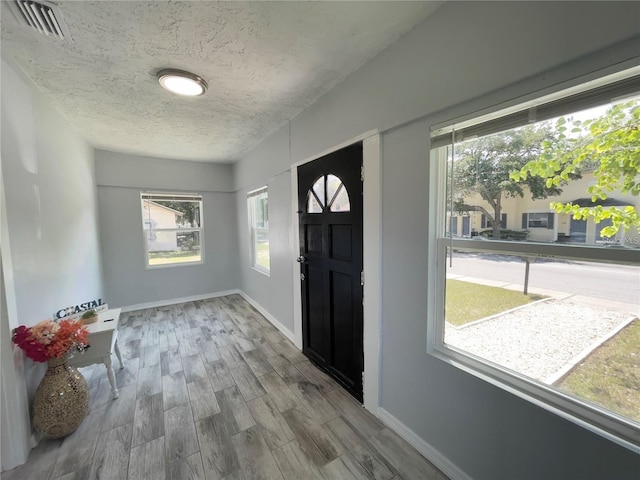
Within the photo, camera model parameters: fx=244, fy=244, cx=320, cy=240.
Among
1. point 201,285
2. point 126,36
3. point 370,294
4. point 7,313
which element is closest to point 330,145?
point 370,294

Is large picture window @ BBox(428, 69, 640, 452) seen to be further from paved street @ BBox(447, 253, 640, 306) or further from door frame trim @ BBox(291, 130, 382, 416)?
door frame trim @ BBox(291, 130, 382, 416)

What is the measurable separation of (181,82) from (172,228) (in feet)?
9.86

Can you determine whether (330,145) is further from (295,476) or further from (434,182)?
(295,476)

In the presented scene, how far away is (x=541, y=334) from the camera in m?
1.09

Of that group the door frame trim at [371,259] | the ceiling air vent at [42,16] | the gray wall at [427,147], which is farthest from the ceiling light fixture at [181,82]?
the door frame trim at [371,259]

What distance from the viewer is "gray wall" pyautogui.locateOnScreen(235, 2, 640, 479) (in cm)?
87

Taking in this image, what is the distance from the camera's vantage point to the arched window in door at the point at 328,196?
202 cm

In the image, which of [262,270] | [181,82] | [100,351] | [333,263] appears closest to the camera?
[181,82]

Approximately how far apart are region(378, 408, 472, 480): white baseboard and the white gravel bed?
0.65 metres

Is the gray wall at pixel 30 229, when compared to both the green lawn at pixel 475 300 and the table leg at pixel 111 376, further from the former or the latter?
the green lawn at pixel 475 300

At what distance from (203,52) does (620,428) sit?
266 cm

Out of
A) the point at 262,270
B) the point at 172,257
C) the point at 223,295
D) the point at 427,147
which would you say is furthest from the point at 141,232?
the point at 427,147

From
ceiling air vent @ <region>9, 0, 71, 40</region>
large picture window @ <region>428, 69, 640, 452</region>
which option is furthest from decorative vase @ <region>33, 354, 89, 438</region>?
large picture window @ <region>428, 69, 640, 452</region>

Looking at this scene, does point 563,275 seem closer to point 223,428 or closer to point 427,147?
point 427,147
